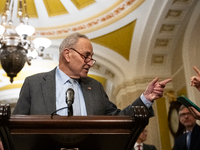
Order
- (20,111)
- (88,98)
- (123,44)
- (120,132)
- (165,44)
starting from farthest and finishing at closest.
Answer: (123,44) < (165,44) < (88,98) < (20,111) < (120,132)

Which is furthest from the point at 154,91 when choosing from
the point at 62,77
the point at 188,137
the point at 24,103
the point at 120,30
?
the point at 120,30

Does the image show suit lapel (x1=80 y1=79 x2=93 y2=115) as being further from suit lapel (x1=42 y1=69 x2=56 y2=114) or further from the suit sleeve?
the suit sleeve

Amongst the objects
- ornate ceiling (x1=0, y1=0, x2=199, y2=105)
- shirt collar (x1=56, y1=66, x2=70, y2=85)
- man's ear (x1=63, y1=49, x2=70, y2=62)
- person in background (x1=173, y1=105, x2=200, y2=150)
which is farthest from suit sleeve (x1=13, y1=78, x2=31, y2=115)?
ornate ceiling (x1=0, y1=0, x2=199, y2=105)

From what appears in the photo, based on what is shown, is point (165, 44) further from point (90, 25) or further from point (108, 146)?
point (108, 146)

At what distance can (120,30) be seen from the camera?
723 cm

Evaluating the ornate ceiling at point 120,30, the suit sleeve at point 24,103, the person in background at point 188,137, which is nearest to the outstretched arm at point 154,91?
the suit sleeve at point 24,103

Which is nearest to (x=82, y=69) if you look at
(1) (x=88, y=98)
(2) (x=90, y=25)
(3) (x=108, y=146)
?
(1) (x=88, y=98)

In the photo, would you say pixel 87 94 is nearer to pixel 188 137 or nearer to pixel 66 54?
pixel 66 54

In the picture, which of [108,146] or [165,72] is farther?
[165,72]

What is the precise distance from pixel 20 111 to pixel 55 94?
26 centimetres

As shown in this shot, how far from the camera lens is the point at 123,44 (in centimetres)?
743

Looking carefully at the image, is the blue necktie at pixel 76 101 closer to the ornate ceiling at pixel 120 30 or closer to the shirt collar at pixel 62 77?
the shirt collar at pixel 62 77

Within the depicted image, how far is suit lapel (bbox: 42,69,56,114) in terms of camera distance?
63.2 inches

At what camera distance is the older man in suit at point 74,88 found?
162 cm
